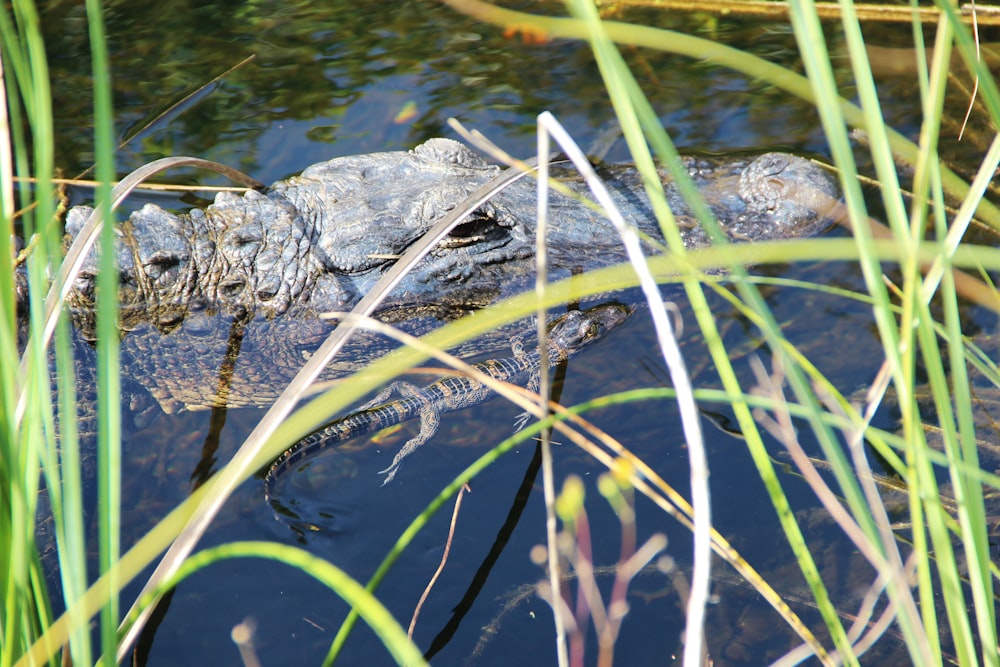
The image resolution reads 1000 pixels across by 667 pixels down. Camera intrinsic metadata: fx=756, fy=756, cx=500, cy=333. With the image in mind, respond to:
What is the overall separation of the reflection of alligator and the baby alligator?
32cm

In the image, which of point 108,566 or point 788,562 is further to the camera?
point 788,562

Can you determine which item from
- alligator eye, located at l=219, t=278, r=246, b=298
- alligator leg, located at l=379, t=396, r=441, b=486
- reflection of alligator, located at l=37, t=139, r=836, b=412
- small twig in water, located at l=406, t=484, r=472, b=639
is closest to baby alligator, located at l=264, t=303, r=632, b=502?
alligator leg, located at l=379, t=396, r=441, b=486

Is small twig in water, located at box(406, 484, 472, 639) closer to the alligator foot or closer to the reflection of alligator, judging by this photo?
the alligator foot

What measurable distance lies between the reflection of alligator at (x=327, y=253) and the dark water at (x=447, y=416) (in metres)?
0.33

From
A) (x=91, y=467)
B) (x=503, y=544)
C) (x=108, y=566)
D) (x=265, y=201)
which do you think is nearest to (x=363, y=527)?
(x=503, y=544)

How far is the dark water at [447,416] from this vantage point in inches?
96.0

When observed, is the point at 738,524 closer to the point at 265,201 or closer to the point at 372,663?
the point at 372,663

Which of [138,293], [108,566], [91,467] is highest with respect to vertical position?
[108,566]

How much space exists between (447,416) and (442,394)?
0.37 feet

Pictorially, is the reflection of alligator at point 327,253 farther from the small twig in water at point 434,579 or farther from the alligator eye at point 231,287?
the small twig in water at point 434,579

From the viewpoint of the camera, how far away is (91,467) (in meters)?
2.94

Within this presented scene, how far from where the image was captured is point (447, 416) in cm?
330

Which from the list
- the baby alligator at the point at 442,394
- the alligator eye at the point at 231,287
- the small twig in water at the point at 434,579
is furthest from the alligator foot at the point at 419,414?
the alligator eye at the point at 231,287

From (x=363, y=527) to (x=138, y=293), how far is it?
166cm
